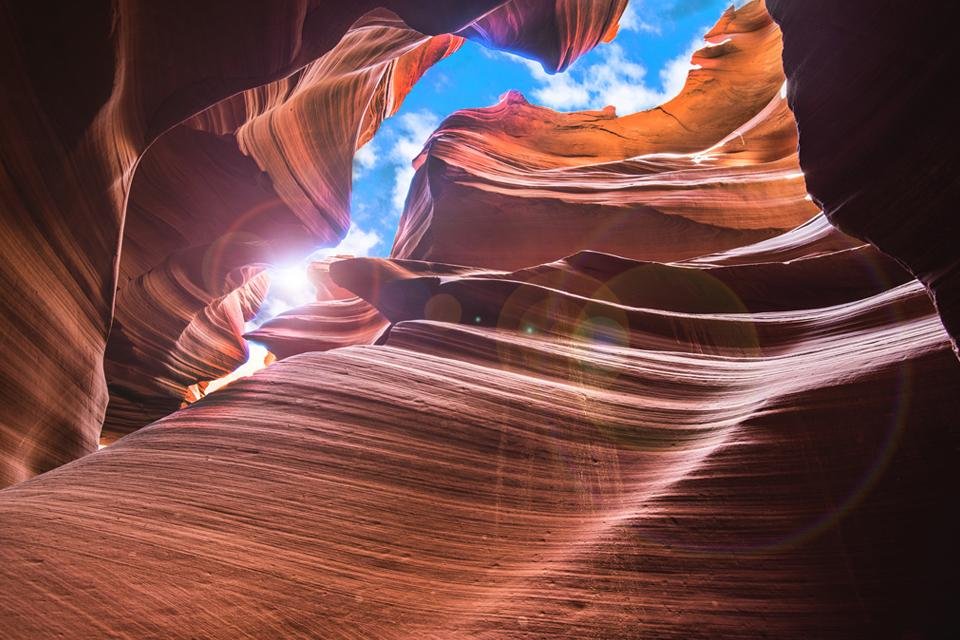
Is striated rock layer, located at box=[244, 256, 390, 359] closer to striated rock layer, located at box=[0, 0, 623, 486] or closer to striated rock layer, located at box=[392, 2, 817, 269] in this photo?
striated rock layer, located at box=[392, 2, 817, 269]

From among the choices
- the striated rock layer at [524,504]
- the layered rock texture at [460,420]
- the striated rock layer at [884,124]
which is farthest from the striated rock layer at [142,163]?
the striated rock layer at [884,124]

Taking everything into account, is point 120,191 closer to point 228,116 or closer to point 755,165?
point 228,116

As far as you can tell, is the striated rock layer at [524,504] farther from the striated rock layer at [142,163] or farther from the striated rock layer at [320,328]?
the striated rock layer at [320,328]

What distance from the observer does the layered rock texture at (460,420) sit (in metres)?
1.55

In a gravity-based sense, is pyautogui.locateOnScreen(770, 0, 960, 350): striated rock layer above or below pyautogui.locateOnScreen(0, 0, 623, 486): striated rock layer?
below

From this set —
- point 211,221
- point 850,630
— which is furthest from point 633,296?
point 211,221

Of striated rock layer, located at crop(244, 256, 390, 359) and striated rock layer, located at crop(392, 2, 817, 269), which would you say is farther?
striated rock layer, located at crop(244, 256, 390, 359)

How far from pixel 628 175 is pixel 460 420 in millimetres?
7912

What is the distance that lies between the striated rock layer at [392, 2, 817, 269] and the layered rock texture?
233 centimetres

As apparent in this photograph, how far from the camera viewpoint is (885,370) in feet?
6.95

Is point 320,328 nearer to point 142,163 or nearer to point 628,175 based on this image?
point 142,163

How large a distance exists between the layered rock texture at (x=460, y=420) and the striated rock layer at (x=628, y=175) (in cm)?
233

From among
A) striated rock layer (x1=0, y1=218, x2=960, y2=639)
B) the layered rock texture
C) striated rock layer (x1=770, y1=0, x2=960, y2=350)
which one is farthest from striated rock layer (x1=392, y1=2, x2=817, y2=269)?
striated rock layer (x1=770, y1=0, x2=960, y2=350)

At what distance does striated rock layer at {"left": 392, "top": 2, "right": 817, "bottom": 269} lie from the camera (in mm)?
7828
